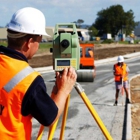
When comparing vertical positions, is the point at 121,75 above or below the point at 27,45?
below

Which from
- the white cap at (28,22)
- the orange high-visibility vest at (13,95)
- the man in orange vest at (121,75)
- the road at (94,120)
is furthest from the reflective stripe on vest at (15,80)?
the man in orange vest at (121,75)

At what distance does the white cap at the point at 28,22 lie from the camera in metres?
3.12

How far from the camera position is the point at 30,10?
321 cm

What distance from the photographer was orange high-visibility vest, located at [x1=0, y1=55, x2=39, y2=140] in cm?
298

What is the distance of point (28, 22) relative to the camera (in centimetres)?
317

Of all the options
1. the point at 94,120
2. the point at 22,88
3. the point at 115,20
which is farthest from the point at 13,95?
the point at 115,20

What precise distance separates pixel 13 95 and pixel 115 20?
11747 cm

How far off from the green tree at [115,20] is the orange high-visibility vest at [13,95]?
117m

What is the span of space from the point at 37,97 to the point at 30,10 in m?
0.72

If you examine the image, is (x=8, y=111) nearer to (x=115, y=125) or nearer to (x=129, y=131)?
(x=129, y=131)

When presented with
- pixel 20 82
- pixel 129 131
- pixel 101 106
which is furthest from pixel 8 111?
pixel 101 106

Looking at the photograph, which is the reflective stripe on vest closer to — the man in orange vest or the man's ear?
the man's ear

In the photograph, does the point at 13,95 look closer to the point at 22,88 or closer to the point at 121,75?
the point at 22,88

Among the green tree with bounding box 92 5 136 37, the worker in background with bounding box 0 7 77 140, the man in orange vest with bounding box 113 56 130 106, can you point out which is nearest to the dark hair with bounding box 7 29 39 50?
the worker in background with bounding box 0 7 77 140
